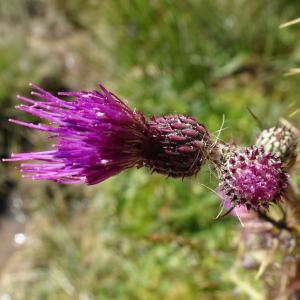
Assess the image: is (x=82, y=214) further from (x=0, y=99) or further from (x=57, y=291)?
(x=0, y=99)

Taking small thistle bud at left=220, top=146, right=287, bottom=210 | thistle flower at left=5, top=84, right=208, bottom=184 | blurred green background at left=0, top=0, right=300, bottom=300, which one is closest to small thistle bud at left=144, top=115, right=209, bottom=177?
thistle flower at left=5, top=84, right=208, bottom=184

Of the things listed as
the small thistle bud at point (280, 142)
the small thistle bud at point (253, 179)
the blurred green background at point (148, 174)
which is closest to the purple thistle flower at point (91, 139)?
the small thistle bud at point (253, 179)

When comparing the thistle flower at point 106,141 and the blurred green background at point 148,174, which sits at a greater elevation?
the thistle flower at point 106,141

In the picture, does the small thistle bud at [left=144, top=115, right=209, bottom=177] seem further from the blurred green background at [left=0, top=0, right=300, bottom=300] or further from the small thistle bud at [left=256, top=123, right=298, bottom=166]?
the blurred green background at [left=0, top=0, right=300, bottom=300]

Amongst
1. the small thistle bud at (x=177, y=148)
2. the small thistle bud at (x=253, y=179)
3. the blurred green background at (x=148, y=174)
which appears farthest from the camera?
the blurred green background at (x=148, y=174)

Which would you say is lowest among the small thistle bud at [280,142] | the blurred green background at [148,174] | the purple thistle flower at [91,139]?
the blurred green background at [148,174]

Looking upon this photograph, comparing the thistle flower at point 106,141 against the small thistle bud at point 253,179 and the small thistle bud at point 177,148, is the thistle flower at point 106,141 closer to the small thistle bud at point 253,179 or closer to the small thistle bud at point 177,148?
the small thistle bud at point 177,148

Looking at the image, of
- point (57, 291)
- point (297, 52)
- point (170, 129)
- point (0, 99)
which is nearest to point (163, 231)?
point (57, 291)
